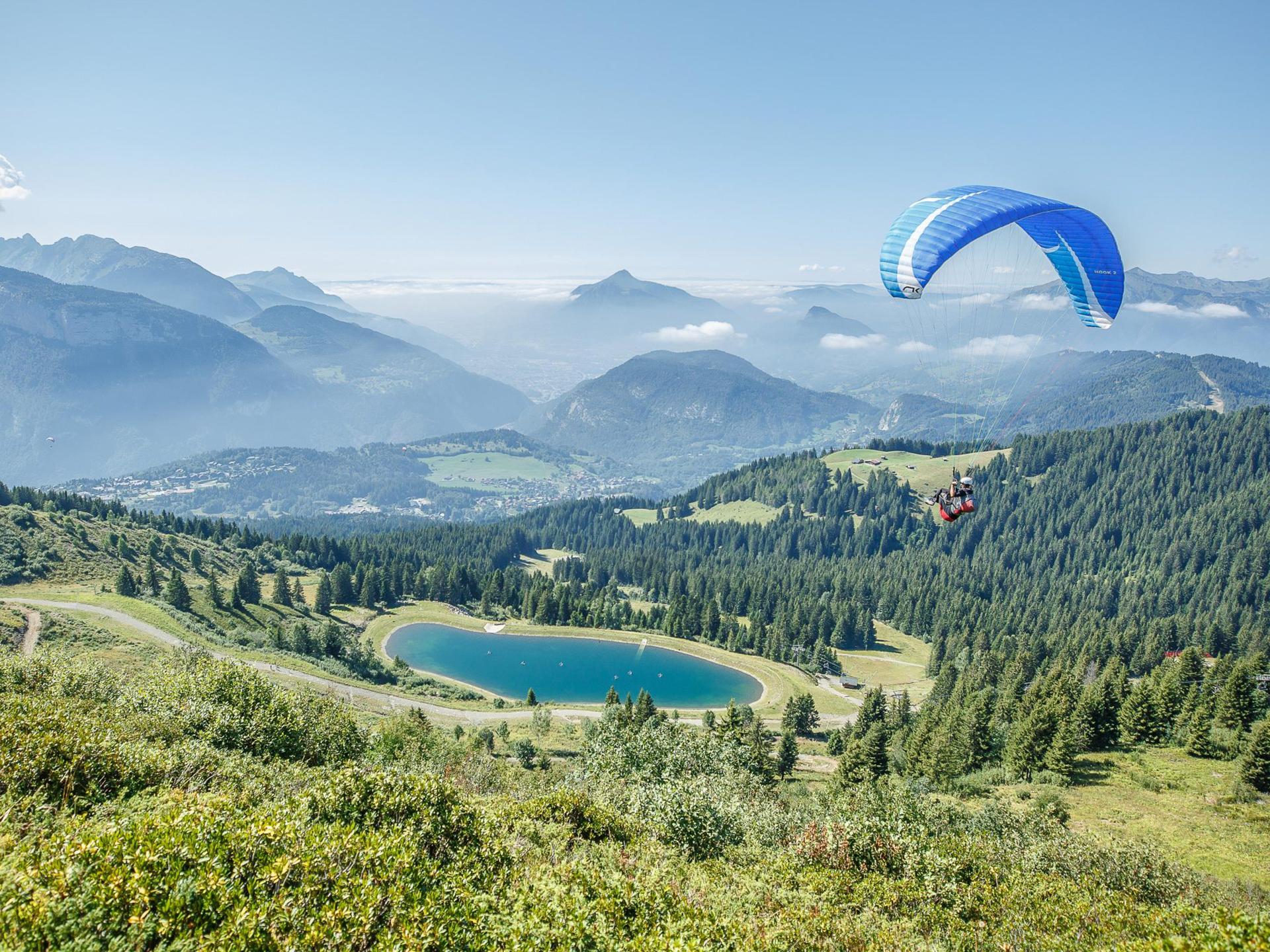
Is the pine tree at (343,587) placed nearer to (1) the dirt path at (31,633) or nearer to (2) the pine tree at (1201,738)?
(1) the dirt path at (31,633)

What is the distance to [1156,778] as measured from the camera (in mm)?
46188

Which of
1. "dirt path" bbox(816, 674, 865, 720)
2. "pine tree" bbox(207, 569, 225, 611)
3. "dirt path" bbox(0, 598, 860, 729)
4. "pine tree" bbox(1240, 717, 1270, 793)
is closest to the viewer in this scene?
"pine tree" bbox(1240, 717, 1270, 793)

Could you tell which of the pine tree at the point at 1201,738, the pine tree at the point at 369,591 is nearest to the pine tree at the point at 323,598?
the pine tree at the point at 369,591

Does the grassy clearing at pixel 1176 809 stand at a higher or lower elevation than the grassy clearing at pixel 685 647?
higher

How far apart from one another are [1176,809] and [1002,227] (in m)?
36.7

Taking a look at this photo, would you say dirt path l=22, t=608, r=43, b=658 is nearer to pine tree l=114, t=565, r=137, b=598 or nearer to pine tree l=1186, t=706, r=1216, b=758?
pine tree l=114, t=565, r=137, b=598

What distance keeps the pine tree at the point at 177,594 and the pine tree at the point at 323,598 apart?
91.6 ft

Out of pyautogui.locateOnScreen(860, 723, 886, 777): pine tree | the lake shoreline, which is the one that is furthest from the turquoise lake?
pyautogui.locateOnScreen(860, 723, 886, 777): pine tree

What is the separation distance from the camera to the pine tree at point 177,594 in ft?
278

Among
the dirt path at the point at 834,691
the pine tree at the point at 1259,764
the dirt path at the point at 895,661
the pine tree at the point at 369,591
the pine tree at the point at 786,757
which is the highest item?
the pine tree at the point at 1259,764

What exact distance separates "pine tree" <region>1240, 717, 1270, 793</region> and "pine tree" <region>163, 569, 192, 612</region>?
104855 mm

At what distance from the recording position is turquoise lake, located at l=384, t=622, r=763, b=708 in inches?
3804

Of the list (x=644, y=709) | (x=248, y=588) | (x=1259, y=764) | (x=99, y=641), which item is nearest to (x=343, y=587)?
(x=248, y=588)

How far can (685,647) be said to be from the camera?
118 metres
